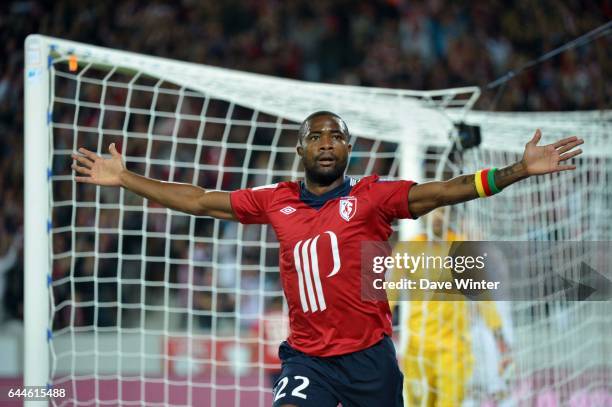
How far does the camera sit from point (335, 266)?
13.2 feet

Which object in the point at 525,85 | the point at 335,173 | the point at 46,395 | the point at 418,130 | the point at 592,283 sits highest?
the point at 525,85

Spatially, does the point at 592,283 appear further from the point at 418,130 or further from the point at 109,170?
the point at 109,170

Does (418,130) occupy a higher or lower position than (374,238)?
higher

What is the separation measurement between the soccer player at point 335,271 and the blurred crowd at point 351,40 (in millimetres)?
7468

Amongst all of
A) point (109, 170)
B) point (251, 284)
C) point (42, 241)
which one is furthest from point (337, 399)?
point (251, 284)

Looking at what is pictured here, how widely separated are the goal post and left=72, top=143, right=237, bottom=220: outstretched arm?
77 centimetres

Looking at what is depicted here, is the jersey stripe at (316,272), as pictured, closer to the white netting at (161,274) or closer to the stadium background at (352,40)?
the white netting at (161,274)

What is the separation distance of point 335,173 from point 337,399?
1052 millimetres

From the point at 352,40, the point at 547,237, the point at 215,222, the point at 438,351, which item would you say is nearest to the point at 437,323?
the point at 438,351

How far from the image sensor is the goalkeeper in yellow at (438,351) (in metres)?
6.49

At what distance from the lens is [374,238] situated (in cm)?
411

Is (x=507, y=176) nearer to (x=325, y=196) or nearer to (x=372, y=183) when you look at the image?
(x=372, y=183)

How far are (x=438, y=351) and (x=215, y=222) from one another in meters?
2.63

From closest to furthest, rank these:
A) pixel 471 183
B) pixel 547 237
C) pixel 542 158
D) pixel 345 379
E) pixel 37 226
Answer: pixel 542 158 → pixel 471 183 → pixel 345 379 → pixel 37 226 → pixel 547 237
